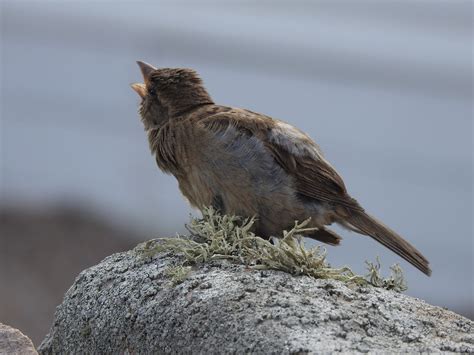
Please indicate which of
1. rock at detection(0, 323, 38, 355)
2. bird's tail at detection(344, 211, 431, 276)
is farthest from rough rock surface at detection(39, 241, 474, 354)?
bird's tail at detection(344, 211, 431, 276)

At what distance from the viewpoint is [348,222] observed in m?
5.12

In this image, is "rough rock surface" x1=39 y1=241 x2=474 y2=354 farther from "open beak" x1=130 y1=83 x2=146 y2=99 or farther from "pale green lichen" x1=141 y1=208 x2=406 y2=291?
"open beak" x1=130 y1=83 x2=146 y2=99

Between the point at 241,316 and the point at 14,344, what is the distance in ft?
3.16

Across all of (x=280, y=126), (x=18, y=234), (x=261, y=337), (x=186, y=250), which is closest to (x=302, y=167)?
(x=280, y=126)

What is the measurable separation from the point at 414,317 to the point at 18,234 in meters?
8.06

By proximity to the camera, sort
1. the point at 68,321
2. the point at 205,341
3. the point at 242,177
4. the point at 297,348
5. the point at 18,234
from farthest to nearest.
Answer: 1. the point at 18,234
2. the point at 242,177
3. the point at 68,321
4. the point at 205,341
5. the point at 297,348

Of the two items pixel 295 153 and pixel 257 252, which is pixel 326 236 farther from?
pixel 257 252

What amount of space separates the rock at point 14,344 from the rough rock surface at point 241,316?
0.18 metres

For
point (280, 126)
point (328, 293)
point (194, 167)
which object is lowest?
point (328, 293)

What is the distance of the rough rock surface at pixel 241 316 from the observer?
3439mm

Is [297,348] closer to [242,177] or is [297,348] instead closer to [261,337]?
[261,337]

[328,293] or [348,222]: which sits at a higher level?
[348,222]

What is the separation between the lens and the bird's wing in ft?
16.3

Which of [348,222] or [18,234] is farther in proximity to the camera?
[18,234]
